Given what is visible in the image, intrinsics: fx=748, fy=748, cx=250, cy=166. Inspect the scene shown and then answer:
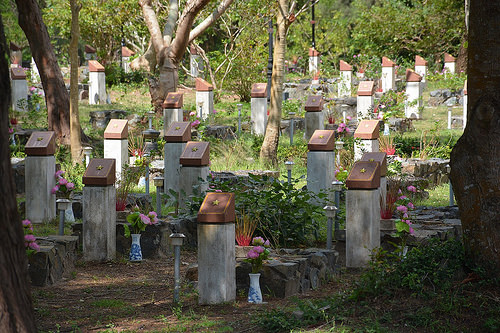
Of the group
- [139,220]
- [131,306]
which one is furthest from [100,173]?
[131,306]

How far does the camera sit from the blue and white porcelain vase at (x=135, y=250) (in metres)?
8.71

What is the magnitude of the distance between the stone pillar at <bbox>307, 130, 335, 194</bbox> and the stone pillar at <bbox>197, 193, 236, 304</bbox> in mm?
4652

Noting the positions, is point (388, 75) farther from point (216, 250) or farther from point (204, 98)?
point (216, 250)

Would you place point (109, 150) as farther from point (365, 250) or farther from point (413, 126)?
point (413, 126)

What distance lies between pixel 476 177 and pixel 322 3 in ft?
108

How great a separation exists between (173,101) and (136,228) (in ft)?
25.3

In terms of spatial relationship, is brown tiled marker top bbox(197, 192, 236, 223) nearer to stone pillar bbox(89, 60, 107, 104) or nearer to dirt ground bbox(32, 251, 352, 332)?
dirt ground bbox(32, 251, 352, 332)

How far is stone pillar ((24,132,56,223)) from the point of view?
10266mm

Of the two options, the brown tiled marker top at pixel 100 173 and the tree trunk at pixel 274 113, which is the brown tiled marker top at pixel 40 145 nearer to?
the brown tiled marker top at pixel 100 173

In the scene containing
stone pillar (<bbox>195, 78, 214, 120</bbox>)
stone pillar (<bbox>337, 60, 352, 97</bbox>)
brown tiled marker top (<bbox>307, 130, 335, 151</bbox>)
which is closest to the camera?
brown tiled marker top (<bbox>307, 130, 335, 151</bbox>)

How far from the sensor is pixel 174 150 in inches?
463

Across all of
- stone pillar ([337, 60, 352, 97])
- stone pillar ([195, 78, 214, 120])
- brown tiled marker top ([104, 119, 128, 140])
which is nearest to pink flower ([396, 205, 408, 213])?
brown tiled marker top ([104, 119, 128, 140])

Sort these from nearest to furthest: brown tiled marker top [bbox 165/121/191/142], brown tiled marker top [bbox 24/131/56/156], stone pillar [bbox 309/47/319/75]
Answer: brown tiled marker top [bbox 24/131/56/156] → brown tiled marker top [bbox 165/121/191/142] → stone pillar [bbox 309/47/319/75]

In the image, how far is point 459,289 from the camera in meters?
6.16
